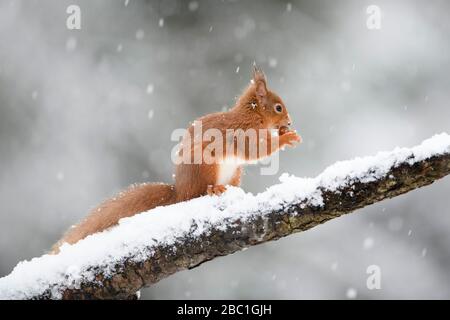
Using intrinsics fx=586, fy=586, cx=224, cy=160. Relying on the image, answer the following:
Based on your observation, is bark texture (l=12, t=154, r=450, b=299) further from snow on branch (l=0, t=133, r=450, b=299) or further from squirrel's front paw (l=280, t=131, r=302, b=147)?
squirrel's front paw (l=280, t=131, r=302, b=147)

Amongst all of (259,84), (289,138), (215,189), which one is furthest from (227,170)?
(259,84)

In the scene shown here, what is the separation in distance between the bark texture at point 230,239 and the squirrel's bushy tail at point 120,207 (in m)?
0.39

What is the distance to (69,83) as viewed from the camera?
5.55 metres

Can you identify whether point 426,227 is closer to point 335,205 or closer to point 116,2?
point 116,2

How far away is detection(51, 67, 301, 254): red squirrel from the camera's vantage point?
2375mm

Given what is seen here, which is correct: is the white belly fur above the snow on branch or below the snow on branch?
above

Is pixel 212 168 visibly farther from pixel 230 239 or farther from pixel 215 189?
pixel 230 239

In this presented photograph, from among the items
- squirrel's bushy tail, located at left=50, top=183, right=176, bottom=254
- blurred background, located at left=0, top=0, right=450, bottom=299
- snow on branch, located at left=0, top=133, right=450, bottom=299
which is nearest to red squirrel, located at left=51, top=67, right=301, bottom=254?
squirrel's bushy tail, located at left=50, top=183, right=176, bottom=254

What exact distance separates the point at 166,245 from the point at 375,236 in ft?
13.8

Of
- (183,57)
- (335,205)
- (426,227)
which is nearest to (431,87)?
(426,227)

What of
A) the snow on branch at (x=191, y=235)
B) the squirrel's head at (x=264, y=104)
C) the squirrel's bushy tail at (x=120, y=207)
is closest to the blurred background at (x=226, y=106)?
the squirrel's head at (x=264, y=104)

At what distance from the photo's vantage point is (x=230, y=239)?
191 centimetres

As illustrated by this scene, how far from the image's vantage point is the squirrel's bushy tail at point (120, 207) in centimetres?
232

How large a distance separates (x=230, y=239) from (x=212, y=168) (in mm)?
758
